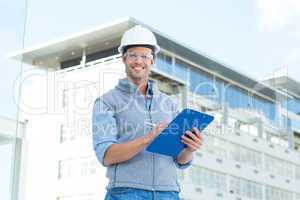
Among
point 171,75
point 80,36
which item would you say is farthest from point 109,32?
point 171,75

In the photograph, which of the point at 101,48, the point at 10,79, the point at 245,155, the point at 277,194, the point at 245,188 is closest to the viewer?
the point at 10,79

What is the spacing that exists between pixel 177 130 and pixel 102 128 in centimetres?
11

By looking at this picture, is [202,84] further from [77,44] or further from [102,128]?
[102,128]

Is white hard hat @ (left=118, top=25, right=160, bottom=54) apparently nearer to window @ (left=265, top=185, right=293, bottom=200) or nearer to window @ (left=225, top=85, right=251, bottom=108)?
window @ (left=225, top=85, right=251, bottom=108)

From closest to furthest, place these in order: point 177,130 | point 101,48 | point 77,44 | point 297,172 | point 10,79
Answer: point 177,130, point 10,79, point 101,48, point 77,44, point 297,172

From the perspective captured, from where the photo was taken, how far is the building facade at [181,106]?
1238 cm

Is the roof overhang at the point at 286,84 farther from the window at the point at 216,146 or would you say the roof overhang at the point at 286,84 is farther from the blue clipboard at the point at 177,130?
the blue clipboard at the point at 177,130

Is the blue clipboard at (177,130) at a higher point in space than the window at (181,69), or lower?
lower

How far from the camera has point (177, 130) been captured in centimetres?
101

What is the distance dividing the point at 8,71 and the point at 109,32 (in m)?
11.8

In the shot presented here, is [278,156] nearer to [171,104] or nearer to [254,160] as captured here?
[254,160]

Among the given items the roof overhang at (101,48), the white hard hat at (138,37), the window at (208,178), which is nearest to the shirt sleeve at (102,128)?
the white hard hat at (138,37)

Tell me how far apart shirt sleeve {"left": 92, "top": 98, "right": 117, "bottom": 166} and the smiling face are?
64 millimetres

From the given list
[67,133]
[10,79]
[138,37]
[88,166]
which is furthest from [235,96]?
[138,37]
